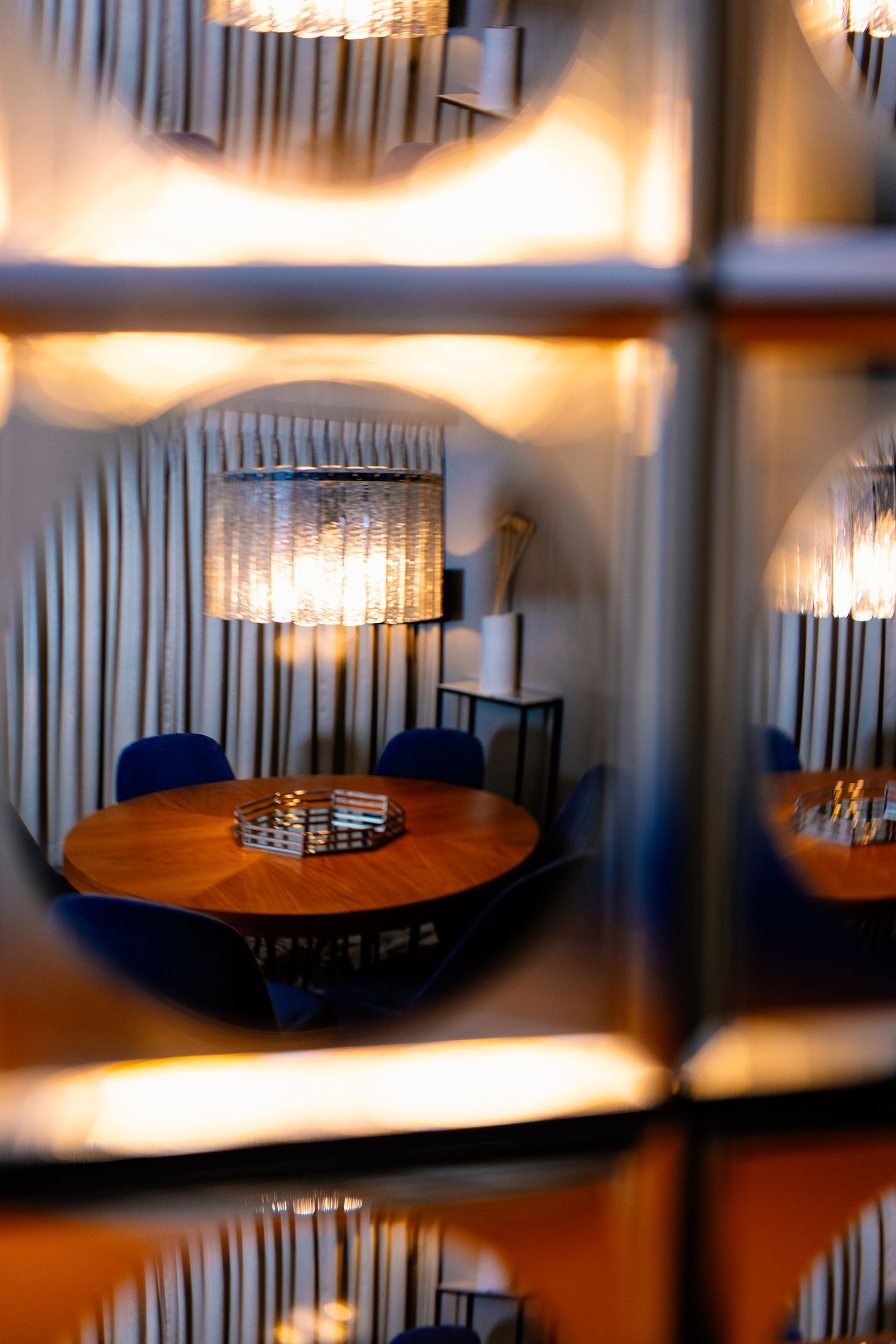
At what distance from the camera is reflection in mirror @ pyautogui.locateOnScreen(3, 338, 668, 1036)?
23.8 inches

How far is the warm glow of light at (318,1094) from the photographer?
0.56 m

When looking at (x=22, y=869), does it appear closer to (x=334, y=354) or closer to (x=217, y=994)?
(x=334, y=354)

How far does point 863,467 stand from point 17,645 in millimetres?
634

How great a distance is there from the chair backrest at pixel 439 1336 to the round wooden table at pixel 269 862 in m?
0.83

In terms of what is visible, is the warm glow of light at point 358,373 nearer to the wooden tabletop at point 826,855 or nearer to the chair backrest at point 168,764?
the wooden tabletop at point 826,855

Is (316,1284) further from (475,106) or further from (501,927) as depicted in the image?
(475,106)

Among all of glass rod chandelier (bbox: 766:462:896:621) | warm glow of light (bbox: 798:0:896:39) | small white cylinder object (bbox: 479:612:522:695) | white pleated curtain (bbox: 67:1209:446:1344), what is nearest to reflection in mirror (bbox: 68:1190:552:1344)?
white pleated curtain (bbox: 67:1209:446:1344)

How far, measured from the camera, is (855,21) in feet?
2.05

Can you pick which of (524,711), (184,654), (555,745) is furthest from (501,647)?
(184,654)

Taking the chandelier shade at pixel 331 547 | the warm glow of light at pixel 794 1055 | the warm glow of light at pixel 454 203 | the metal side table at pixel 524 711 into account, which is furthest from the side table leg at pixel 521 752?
the warm glow of light at pixel 454 203

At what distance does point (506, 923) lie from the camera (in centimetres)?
102

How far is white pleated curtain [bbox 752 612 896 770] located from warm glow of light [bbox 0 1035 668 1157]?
249 mm

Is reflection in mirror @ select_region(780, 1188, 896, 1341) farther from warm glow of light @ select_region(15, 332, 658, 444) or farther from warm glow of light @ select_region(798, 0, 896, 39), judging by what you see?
warm glow of light @ select_region(798, 0, 896, 39)

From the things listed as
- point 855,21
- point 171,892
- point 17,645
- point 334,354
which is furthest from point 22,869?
point 171,892
